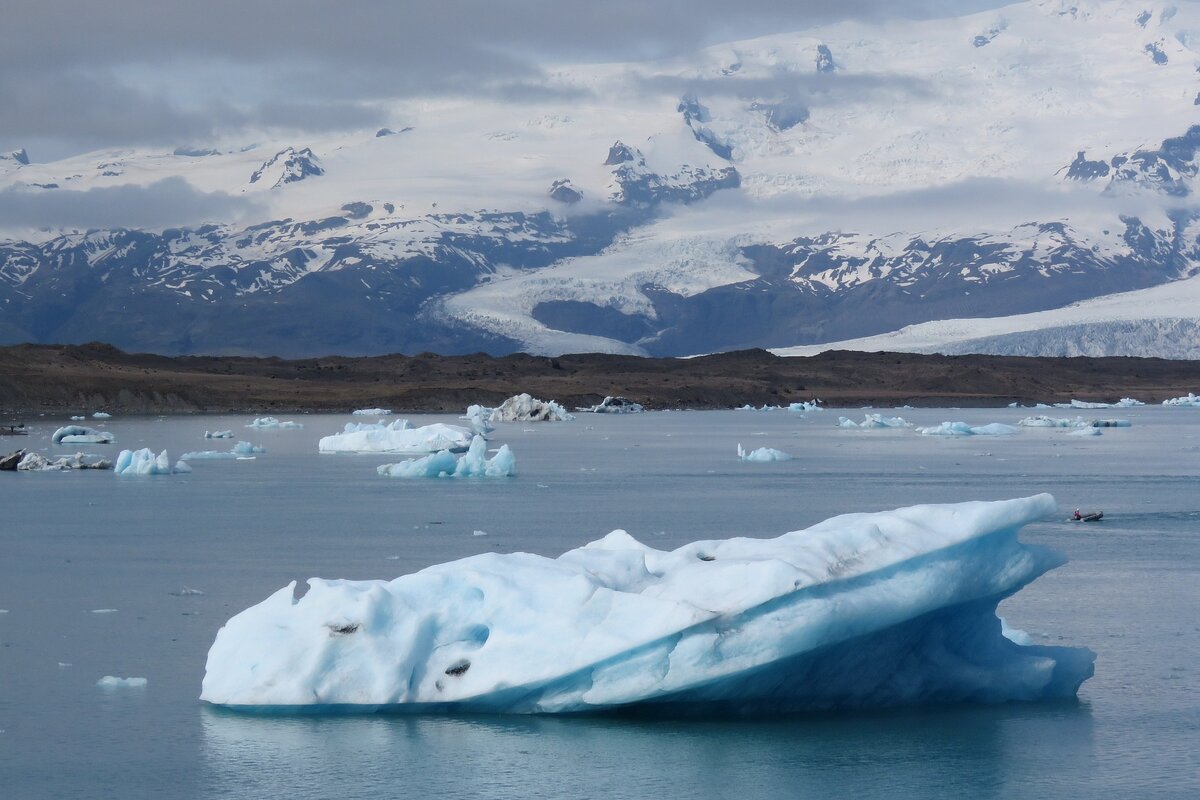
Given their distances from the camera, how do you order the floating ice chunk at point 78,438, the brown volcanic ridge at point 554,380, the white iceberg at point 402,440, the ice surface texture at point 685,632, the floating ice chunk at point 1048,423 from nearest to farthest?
the ice surface texture at point 685,632 < the white iceberg at point 402,440 < the floating ice chunk at point 78,438 < the floating ice chunk at point 1048,423 < the brown volcanic ridge at point 554,380

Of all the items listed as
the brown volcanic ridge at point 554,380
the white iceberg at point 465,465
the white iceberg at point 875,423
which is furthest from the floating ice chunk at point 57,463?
the brown volcanic ridge at point 554,380

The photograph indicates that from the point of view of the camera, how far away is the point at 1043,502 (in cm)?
1014

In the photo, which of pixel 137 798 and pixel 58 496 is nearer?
pixel 137 798

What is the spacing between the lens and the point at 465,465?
3162 centimetres

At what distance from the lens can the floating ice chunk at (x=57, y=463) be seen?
31.5 meters

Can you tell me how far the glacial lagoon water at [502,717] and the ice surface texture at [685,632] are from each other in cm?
19

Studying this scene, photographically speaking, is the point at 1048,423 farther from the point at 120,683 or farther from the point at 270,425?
the point at 120,683

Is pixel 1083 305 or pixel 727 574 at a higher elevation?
pixel 1083 305

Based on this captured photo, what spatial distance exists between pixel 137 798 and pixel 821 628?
4013 millimetres

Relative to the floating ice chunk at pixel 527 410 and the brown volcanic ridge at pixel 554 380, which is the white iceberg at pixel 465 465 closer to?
the floating ice chunk at pixel 527 410

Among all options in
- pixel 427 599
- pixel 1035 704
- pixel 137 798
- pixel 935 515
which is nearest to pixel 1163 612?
pixel 1035 704

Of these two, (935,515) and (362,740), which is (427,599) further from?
(935,515)

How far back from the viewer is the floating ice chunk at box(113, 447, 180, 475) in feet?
101

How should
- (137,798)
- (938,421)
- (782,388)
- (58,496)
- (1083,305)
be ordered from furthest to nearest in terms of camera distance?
1. (1083,305)
2. (782,388)
3. (938,421)
4. (58,496)
5. (137,798)
